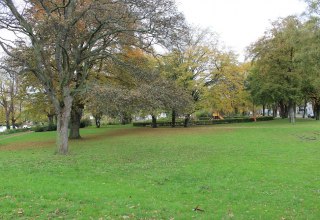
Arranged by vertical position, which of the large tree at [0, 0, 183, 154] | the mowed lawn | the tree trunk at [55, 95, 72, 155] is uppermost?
the large tree at [0, 0, 183, 154]

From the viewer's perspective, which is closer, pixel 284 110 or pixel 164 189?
pixel 164 189

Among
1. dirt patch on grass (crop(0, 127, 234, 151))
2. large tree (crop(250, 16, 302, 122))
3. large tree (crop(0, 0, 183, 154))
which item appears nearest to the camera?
large tree (crop(0, 0, 183, 154))

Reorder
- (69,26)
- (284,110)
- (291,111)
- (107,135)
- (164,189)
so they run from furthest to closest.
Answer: (284,110) → (291,111) → (107,135) → (69,26) → (164,189)

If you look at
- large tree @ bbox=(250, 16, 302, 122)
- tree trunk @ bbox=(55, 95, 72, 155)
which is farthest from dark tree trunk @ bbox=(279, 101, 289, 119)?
tree trunk @ bbox=(55, 95, 72, 155)

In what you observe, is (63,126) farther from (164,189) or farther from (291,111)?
(291,111)

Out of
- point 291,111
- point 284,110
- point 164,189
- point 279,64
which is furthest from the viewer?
point 284,110

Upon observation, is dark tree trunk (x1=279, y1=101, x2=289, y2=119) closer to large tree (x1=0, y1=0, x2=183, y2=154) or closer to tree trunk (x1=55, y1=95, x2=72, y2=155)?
large tree (x1=0, y1=0, x2=183, y2=154)

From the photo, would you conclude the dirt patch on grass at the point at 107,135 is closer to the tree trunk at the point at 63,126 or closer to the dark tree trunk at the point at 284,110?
the tree trunk at the point at 63,126

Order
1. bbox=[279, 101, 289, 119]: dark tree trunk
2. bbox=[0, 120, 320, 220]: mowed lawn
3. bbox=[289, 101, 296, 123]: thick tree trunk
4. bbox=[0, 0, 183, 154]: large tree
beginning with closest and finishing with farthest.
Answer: bbox=[0, 120, 320, 220]: mowed lawn, bbox=[0, 0, 183, 154]: large tree, bbox=[289, 101, 296, 123]: thick tree trunk, bbox=[279, 101, 289, 119]: dark tree trunk

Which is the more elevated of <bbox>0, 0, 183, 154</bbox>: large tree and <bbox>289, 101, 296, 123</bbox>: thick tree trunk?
<bbox>0, 0, 183, 154</bbox>: large tree

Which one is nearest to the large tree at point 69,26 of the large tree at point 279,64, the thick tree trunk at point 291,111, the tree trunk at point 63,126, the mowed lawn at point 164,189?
the tree trunk at point 63,126

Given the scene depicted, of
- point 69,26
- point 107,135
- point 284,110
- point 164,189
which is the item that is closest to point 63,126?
point 69,26

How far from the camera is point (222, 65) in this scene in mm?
40031

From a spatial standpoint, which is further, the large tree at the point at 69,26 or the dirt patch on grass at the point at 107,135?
the dirt patch on grass at the point at 107,135
